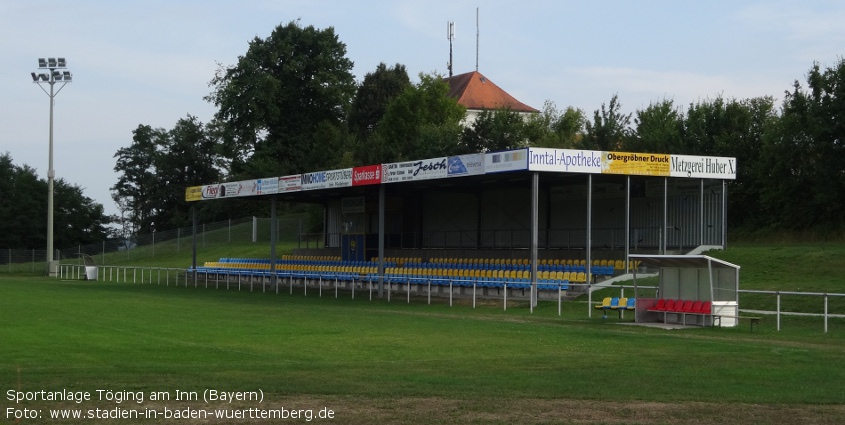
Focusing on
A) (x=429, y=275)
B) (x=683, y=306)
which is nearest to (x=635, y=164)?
(x=429, y=275)

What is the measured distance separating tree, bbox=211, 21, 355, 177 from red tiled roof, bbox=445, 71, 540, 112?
15.2 metres

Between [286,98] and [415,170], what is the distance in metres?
47.1

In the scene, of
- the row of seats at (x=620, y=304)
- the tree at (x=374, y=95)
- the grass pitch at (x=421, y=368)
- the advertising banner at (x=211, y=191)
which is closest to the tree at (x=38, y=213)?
the tree at (x=374, y=95)

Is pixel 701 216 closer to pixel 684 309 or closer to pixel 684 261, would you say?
pixel 684 309

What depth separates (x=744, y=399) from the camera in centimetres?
1240

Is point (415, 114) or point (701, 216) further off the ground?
point (415, 114)

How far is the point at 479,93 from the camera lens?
98625 millimetres

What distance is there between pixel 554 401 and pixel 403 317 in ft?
54.2

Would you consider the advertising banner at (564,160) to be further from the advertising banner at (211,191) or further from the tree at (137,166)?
the tree at (137,166)

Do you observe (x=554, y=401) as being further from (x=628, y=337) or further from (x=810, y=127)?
(x=810, y=127)

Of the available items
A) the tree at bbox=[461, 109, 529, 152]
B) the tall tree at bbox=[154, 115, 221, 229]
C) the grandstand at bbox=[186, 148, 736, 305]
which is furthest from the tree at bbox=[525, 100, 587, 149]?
the tall tree at bbox=[154, 115, 221, 229]

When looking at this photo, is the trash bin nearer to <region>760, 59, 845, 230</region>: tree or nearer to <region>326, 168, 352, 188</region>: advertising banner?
<region>326, 168, 352, 188</region>: advertising banner

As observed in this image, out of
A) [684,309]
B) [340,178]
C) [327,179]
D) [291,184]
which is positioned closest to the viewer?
[684,309]

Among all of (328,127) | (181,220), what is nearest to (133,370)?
(328,127)
